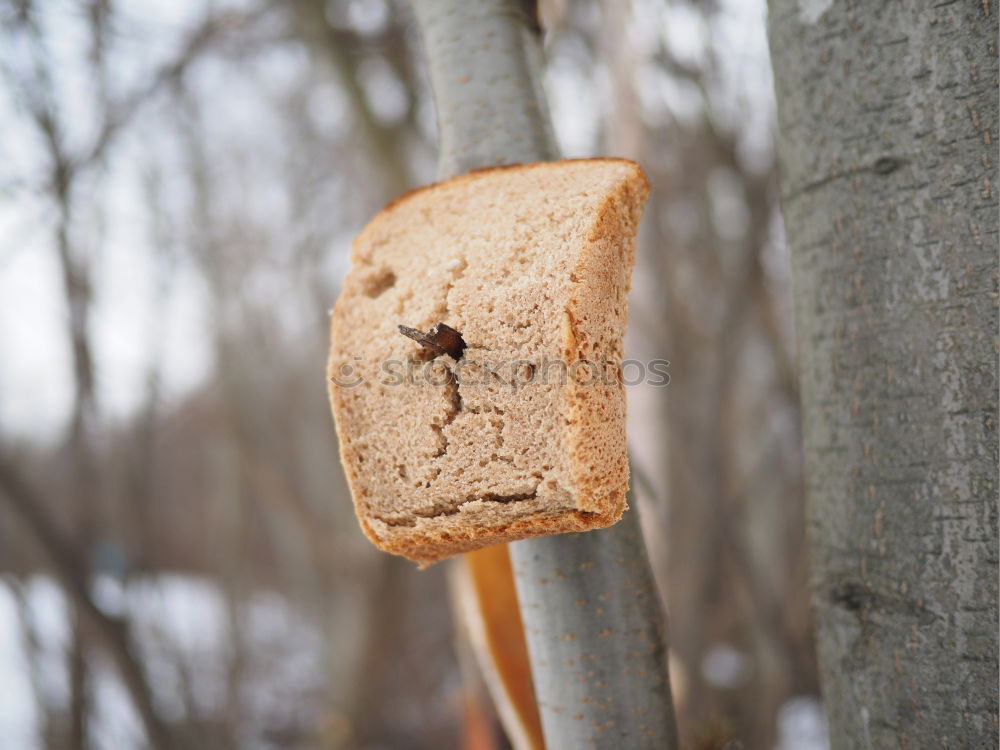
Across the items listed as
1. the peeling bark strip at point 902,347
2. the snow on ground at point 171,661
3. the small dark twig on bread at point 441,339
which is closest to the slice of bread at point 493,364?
the small dark twig on bread at point 441,339

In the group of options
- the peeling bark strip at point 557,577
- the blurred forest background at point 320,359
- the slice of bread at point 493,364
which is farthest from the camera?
the blurred forest background at point 320,359

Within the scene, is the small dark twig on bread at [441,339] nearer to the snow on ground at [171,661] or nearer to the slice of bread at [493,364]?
the slice of bread at [493,364]

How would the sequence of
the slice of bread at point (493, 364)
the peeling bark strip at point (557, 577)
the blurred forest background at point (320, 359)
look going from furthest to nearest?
the blurred forest background at point (320, 359) < the peeling bark strip at point (557, 577) < the slice of bread at point (493, 364)

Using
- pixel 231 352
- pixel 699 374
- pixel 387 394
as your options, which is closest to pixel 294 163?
pixel 231 352

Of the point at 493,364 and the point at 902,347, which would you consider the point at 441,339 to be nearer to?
the point at 493,364

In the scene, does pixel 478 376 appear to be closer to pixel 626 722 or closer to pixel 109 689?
pixel 626 722

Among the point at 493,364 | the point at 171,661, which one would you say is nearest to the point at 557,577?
the point at 493,364

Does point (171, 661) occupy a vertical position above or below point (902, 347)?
below
